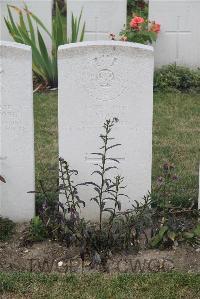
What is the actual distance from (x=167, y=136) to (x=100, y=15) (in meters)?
2.83

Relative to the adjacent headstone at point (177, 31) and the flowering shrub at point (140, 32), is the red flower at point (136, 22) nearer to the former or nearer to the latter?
the flowering shrub at point (140, 32)

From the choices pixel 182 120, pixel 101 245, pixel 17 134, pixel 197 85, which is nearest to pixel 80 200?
pixel 101 245

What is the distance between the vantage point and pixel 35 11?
9.52 m

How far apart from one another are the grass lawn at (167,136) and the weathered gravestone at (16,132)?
13.3 inches

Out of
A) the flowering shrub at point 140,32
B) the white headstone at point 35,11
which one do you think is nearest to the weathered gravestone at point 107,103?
the flowering shrub at point 140,32

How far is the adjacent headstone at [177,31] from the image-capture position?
9.28 metres

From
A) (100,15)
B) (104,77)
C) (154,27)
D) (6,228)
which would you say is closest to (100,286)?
(6,228)

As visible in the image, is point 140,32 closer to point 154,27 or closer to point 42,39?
point 154,27

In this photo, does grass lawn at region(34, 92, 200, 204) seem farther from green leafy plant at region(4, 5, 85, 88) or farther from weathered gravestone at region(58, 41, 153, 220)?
weathered gravestone at region(58, 41, 153, 220)

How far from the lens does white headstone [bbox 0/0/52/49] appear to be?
372 inches

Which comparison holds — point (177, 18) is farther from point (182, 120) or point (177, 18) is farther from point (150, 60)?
point (150, 60)

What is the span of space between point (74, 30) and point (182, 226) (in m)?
4.62

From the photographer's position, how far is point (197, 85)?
9000 mm

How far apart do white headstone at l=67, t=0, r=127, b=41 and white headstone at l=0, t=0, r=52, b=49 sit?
0.29 meters
